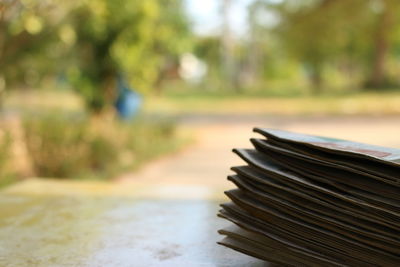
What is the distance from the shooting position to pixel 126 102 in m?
10.2

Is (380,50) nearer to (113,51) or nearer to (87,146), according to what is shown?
(113,51)

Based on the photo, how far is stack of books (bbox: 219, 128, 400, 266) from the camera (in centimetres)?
93

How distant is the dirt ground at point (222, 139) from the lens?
21.7 ft

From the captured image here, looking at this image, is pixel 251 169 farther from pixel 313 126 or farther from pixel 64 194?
pixel 313 126

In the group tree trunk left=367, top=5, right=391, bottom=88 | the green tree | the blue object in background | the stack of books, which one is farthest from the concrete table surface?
tree trunk left=367, top=5, right=391, bottom=88

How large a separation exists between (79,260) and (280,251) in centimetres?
39

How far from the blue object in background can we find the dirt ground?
1.33 meters

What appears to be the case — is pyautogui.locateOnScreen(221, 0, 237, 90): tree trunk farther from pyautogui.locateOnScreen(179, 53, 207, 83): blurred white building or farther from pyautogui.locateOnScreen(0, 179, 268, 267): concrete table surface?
pyautogui.locateOnScreen(0, 179, 268, 267): concrete table surface

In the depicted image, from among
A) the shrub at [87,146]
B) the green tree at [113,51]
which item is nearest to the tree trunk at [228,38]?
the green tree at [113,51]

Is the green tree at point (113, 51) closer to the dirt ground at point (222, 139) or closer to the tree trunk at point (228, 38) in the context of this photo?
the dirt ground at point (222, 139)

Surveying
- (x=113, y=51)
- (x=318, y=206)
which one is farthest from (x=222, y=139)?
(x=318, y=206)

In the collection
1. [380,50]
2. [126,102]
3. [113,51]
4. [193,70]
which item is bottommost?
[126,102]

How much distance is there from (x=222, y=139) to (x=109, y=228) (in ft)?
30.9

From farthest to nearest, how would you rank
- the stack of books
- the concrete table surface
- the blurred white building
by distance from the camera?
1. the blurred white building
2. the concrete table surface
3. the stack of books
